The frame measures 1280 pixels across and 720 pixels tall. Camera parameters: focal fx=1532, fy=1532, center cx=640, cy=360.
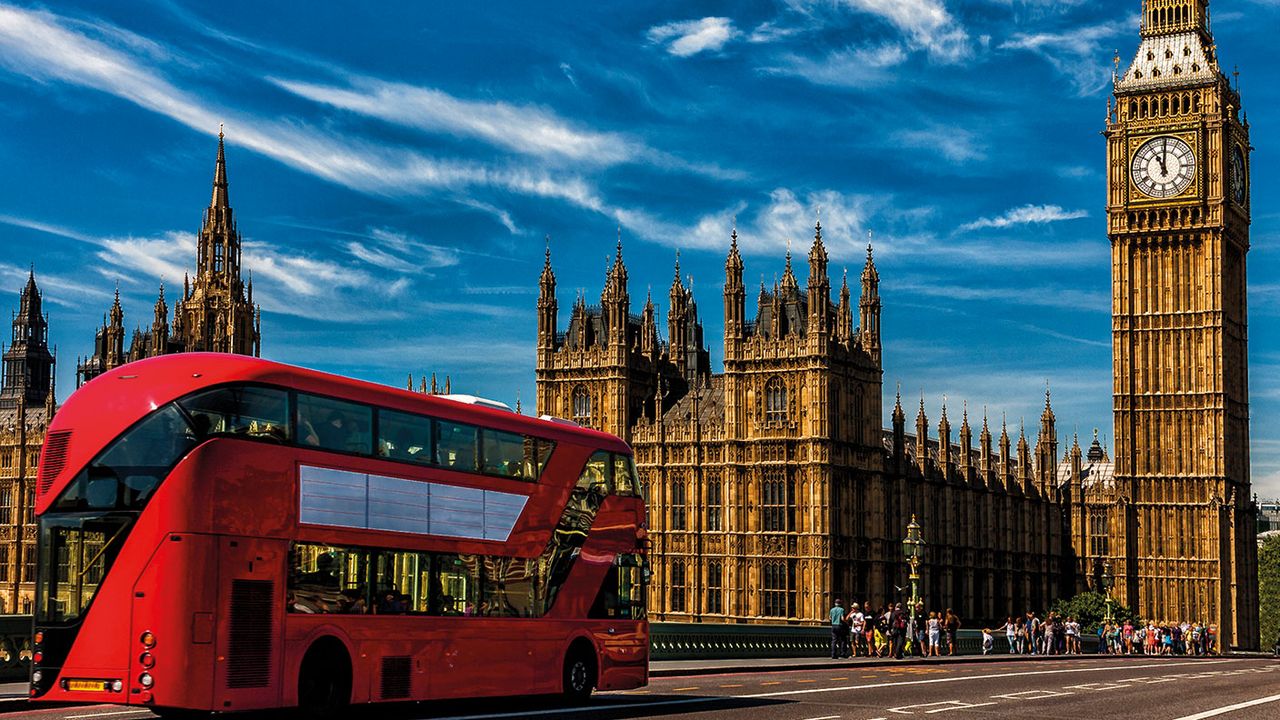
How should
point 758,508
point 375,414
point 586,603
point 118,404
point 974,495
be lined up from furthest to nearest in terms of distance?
point 974,495 → point 758,508 → point 586,603 → point 375,414 → point 118,404

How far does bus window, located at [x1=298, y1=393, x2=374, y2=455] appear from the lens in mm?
18906

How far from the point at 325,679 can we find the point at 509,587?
3.66 m

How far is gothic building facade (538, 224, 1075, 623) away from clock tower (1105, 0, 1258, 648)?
731 inches

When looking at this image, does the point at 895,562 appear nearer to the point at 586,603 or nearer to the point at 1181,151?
the point at 1181,151

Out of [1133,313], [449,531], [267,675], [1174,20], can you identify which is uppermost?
[1174,20]

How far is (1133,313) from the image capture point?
9556cm

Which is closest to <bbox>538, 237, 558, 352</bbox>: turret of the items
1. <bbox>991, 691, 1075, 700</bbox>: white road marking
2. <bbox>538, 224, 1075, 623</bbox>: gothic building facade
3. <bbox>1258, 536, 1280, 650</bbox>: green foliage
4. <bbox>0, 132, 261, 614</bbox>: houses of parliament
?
<bbox>538, 224, 1075, 623</bbox>: gothic building facade

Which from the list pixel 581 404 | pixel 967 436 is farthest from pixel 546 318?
pixel 967 436

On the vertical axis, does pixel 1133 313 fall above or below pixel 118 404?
above

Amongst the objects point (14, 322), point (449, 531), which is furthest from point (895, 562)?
point (14, 322)

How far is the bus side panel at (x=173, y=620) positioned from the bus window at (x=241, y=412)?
1341 millimetres

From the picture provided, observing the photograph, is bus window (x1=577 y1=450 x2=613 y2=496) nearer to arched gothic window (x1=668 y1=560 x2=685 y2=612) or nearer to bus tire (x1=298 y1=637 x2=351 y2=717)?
bus tire (x1=298 y1=637 x2=351 y2=717)

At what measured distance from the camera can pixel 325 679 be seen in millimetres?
19266

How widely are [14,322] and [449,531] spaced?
111 m
